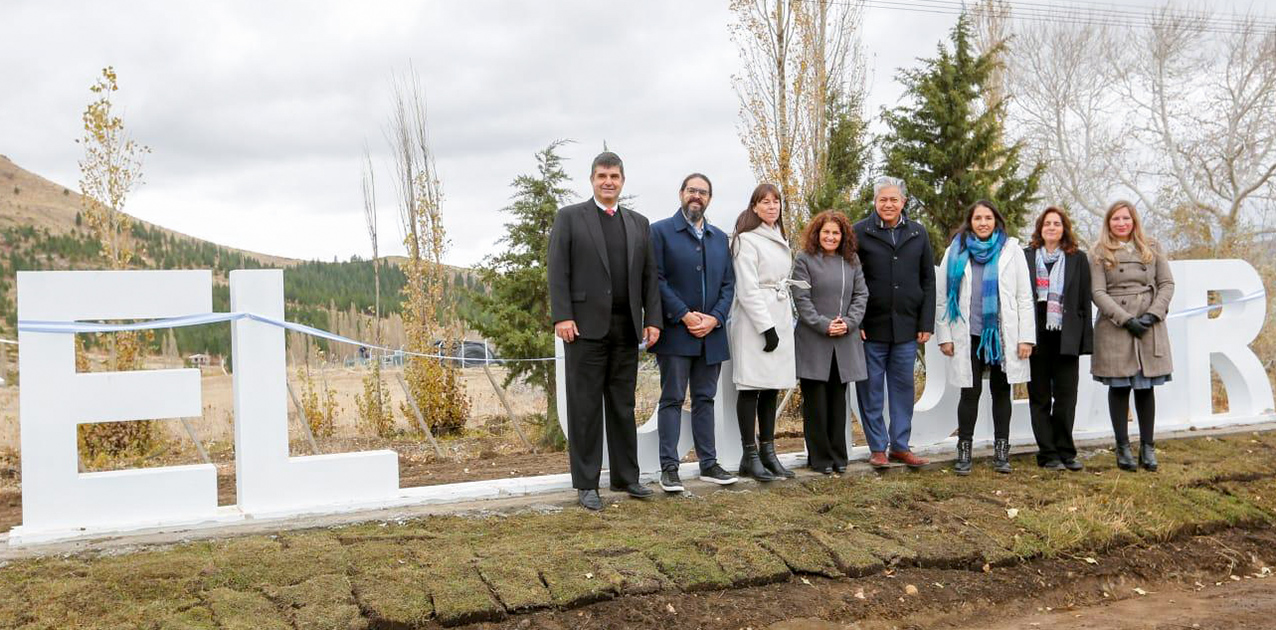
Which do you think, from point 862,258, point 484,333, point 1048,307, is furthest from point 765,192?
point 484,333

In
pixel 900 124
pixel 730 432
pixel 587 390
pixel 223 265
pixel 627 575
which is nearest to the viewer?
pixel 627 575

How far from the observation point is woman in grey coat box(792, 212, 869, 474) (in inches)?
219

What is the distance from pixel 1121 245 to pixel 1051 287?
2.03ft

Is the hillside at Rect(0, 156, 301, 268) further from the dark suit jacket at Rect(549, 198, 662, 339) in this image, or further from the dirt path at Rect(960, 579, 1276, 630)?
the dirt path at Rect(960, 579, 1276, 630)

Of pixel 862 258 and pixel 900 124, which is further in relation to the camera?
pixel 900 124

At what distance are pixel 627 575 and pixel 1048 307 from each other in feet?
10.9

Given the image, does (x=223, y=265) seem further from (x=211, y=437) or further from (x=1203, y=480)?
(x=1203, y=480)

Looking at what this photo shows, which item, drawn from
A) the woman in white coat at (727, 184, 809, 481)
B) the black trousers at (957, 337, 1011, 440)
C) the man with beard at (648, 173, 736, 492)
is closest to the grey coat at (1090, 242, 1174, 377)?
the black trousers at (957, 337, 1011, 440)

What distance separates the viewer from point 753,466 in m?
5.62

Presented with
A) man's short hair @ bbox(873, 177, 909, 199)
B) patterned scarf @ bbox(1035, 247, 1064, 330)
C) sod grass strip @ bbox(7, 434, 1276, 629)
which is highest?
man's short hair @ bbox(873, 177, 909, 199)

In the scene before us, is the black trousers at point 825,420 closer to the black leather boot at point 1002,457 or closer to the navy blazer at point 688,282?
the navy blazer at point 688,282

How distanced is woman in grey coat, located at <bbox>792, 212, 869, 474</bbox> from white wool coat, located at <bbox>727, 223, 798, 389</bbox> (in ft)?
0.41

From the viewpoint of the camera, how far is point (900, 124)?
1177 cm

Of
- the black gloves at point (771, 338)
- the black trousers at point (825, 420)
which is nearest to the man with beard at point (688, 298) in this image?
the black gloves at point (771, 338)
